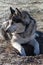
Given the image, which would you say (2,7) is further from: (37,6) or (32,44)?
(32,44)

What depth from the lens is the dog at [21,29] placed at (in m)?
5.70

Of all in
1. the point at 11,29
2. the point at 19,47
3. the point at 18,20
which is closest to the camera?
the point at 11,29

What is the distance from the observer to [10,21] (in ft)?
18.7

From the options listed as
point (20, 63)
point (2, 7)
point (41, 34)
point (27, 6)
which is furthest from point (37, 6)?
point (20, 63)

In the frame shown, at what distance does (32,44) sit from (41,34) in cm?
71

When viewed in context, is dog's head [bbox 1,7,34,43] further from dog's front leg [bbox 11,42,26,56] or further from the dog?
dog's front leg [bbox 11,42,26,56]

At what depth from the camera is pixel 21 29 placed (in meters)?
5.93

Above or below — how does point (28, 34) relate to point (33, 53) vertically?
above

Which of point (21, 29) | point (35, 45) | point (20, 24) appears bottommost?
point (35, 45)

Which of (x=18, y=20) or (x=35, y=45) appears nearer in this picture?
(x=18, y=20)

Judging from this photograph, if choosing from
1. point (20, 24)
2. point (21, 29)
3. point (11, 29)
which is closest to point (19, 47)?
point (21, 29)

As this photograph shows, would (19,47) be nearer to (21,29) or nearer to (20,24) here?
(21,29)

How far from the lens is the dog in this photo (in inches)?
224

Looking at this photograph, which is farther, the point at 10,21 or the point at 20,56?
the point at 20,56
